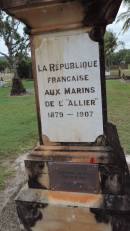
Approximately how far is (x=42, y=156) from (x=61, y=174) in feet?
0.77

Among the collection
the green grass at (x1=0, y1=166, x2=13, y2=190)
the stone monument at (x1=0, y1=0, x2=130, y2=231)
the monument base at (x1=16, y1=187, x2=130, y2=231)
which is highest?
the stone monument at (x1=0, y1=0, x2=130, y2=231)

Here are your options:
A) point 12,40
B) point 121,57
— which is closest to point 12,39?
point 12,40

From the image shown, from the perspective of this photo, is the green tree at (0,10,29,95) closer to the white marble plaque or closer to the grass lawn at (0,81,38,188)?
the grass lawn at (0,81,38,188)

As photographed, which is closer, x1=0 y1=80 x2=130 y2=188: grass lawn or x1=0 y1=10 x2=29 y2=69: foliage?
x1=0 y1=80 x2=130 y2=188: grass lawn

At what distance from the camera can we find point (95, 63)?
2.93 metres

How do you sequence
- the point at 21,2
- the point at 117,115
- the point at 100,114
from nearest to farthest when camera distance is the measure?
the point at 21,2 → the point at 100,114 → the point at 117,115

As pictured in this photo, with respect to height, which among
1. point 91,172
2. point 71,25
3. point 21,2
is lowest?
point 91,172

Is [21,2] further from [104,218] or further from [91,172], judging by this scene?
[104,218]

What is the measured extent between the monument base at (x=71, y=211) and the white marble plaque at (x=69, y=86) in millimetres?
513

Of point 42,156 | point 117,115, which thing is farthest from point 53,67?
point 117,115

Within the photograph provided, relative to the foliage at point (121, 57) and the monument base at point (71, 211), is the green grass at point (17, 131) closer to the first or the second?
the monument base at point (71, 211)

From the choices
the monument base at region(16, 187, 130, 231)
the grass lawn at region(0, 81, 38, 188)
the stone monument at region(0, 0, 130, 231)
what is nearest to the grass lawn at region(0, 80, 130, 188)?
the grass lawn at region(0, 81, 38, 188)

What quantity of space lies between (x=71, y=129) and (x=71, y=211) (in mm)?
709

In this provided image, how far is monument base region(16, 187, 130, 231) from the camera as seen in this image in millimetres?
2938
